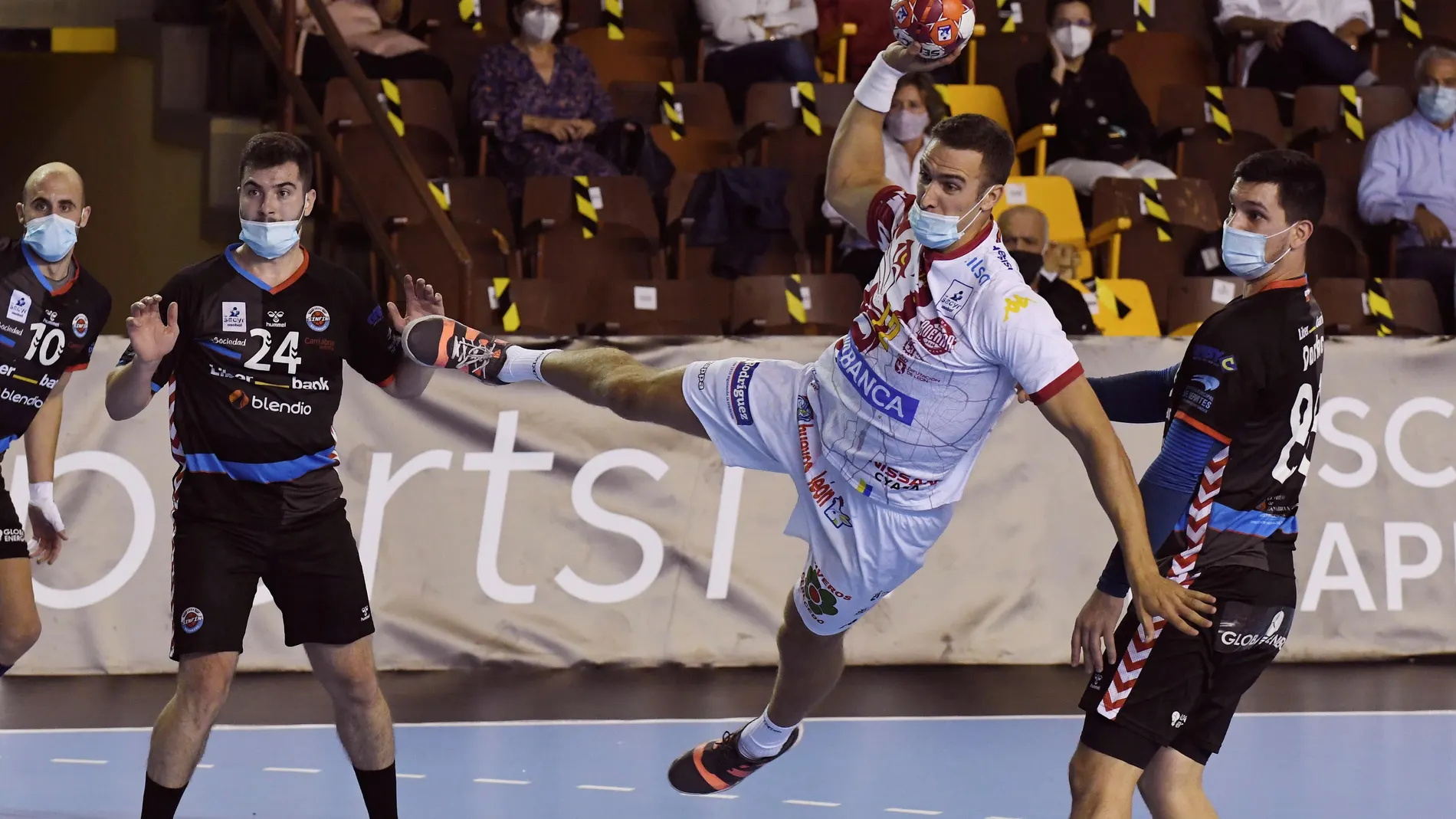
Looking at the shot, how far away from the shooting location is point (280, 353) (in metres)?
4.87

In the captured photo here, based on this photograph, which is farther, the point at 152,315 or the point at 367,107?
the point at 367,107

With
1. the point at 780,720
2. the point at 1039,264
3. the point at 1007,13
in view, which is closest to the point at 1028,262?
the point at 1039,264

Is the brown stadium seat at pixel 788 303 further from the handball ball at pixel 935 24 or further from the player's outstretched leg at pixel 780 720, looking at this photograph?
the handball ball at pixel 935 24

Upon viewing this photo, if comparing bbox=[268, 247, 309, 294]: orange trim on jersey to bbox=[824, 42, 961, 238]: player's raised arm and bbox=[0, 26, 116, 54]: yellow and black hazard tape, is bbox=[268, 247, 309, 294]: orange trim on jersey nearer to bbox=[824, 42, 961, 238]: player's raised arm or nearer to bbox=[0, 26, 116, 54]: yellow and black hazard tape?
bbox=[824, 42, 961, 238]: player's raised arm

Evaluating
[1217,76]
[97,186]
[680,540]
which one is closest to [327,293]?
[680,540]

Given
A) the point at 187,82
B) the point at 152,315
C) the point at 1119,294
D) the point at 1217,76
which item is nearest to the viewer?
the point at 152,315

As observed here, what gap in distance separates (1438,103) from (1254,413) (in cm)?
754

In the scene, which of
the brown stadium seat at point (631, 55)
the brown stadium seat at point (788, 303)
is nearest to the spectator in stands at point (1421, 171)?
the brown stadium seat at point (788, 303)

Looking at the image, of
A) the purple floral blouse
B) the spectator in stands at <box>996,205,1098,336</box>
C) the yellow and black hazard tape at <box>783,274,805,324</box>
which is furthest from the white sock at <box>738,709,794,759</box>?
the purple floral blouse

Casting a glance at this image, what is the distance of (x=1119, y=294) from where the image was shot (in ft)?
32.3

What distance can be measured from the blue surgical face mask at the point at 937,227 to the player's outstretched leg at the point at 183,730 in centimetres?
235

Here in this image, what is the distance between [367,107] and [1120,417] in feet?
18.5

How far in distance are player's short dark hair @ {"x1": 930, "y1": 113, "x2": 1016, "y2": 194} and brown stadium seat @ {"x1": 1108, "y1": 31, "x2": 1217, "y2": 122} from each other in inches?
300

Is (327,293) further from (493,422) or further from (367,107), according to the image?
(367,107)
